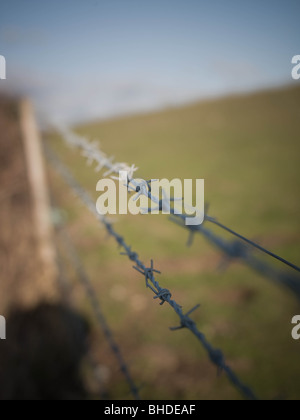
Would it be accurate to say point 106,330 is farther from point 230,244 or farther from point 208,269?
point 208,269

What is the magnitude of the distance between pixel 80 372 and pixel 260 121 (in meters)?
17.8

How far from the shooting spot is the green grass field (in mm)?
3615

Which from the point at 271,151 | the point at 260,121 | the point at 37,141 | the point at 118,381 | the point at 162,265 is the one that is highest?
the point at 260,121

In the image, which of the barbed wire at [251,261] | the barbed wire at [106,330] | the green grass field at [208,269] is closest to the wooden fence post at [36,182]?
the barbed wire at [106,330]

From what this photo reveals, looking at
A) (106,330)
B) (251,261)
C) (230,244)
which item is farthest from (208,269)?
(251,261)

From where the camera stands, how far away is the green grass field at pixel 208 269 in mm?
3615

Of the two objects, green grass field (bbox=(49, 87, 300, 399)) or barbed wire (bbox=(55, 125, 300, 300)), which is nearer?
barbed wire (bbox=(55, 125, 300, 300))

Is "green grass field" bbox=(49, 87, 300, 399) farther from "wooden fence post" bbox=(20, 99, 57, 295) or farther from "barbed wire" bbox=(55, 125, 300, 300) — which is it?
"wooden fence post" bbox=(20, 99, 57, 295)

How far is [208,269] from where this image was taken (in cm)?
625

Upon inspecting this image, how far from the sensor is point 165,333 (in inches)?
172

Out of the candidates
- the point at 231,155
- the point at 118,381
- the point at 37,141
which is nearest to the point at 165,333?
the point at 118,381

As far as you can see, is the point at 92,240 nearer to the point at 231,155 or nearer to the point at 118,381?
the point at 118,381

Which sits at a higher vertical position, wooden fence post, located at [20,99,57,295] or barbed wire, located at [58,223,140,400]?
wooden fence post, located at [20,99,57,295]

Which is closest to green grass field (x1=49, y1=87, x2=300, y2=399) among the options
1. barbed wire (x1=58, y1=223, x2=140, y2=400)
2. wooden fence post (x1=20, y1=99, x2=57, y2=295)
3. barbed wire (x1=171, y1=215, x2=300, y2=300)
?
barbed wire (x1=171, y1=215, x2=300, y2=300)
